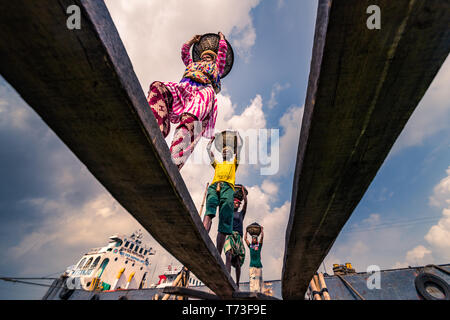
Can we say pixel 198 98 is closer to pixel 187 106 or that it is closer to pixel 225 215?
pixel 187 106

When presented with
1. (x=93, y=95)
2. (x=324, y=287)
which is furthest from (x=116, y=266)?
(x=93, y=95)

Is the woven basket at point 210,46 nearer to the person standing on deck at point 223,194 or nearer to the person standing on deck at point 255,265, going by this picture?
the person standing on deck at point 223,194

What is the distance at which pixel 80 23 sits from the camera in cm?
57

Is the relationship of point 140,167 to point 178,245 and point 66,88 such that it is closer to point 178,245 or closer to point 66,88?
point 66,88

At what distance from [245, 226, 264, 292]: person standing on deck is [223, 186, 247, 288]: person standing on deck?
578 millimetres

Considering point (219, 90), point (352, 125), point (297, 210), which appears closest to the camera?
point (352, 125)

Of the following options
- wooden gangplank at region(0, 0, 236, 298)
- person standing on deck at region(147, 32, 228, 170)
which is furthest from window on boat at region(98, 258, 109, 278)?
wooden gangplank at region(0, 0, 236, 298)

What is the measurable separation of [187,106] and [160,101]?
307 mm

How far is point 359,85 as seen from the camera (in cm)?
76

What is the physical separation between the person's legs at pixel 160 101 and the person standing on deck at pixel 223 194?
1.36 m

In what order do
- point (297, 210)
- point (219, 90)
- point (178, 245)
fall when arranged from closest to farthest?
1. point (297, 210)
2. point (178, 245)
3. point (219, 90)

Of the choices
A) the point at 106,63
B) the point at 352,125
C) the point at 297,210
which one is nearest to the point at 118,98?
the point at 106,63

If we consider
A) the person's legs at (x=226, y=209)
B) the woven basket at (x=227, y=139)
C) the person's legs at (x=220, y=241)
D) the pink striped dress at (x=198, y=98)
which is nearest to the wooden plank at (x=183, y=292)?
the person's legs at (x=220, y=241)
